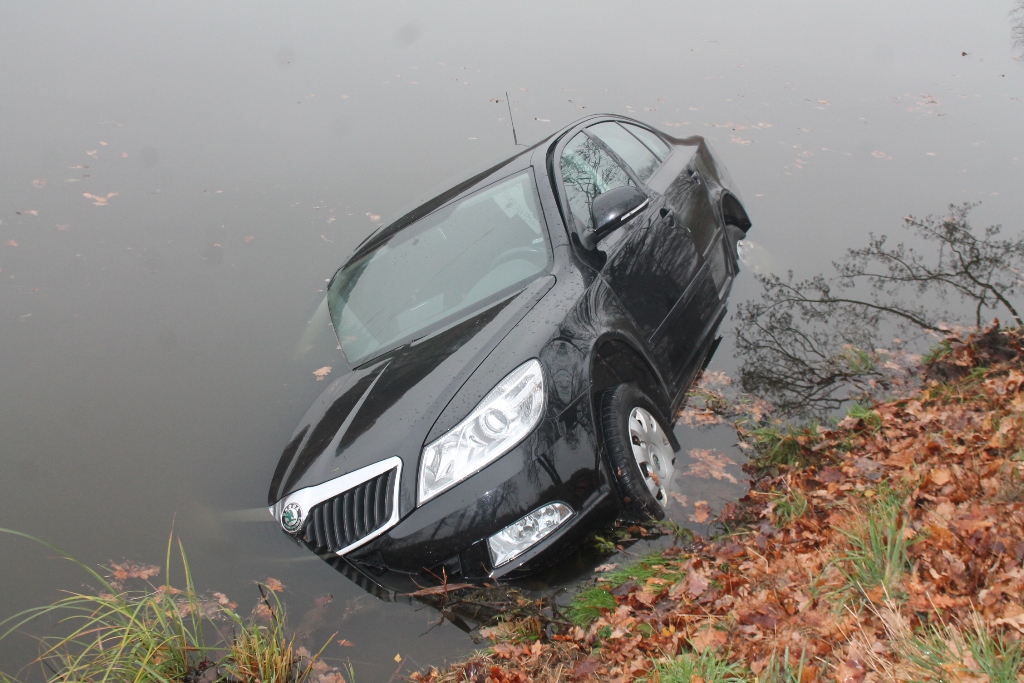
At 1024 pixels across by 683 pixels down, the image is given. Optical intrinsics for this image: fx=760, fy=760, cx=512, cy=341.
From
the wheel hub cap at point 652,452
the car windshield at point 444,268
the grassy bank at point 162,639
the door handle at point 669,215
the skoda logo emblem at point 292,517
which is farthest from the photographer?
the door handle at point 669,215

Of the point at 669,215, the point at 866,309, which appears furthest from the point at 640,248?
the point at 866,309

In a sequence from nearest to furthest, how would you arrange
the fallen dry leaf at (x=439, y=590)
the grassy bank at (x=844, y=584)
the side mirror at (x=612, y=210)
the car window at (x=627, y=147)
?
the grassy bank at (x=844, y=584) → the fallen dry leaf at (x=439, y=590) → the side mirror at (x=612, y=210) → the car window at (x=627, y=147)

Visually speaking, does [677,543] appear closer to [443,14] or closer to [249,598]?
[249,598]

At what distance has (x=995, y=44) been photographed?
1360 cm

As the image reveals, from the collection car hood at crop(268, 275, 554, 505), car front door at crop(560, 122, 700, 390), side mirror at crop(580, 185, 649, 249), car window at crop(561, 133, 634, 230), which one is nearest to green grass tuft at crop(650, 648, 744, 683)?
car hood at crop(268, 275, 554, 505)

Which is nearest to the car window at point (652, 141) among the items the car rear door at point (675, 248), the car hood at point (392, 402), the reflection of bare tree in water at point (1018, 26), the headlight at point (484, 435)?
the car rear door at point (675, 248)

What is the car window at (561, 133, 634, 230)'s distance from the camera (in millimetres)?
4379

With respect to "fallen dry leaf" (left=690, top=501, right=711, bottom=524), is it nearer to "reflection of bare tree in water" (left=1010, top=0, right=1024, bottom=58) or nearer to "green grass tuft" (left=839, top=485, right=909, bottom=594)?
"green grass tuft" (left=839, top=485, right=909, bottom=594)

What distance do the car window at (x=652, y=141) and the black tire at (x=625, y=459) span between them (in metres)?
2.67

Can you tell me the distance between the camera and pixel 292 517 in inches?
135

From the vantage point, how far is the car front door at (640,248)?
426cm

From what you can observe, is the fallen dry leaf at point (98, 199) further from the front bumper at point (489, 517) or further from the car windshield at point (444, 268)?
the front bumper at point (489, 517)

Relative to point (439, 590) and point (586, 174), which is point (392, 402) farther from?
point (586, 174)

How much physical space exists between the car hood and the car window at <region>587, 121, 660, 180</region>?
1.73 m
